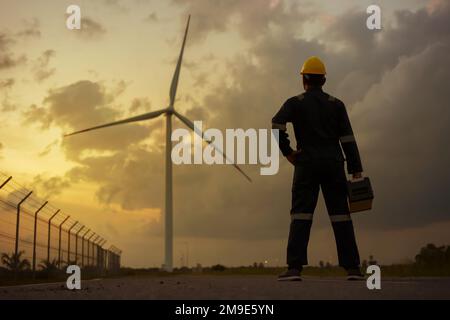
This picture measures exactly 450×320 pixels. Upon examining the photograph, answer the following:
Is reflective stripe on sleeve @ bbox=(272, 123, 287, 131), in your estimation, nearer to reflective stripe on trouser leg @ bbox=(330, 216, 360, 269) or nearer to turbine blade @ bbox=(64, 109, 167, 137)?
reflective stripe on trouser leg @ bbox=(330, 216, 360, 269)

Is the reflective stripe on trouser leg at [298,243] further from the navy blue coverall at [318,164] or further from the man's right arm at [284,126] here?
the man's right arm at [284,126]

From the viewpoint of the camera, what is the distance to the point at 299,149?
30.6 feet

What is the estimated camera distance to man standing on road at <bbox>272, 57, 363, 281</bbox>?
9055 millimetres

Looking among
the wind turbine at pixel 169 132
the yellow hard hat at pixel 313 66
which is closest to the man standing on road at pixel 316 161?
the yellow hard hat at pixel 313 66

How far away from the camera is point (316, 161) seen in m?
9.12

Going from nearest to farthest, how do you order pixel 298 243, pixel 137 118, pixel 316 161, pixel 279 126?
pixel 298 243 < pixel 316 161 < pixel 279 126 < pixel 137 118

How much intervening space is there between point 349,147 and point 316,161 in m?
0.62

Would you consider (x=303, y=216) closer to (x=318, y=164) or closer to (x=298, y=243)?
(x=298, y=243)

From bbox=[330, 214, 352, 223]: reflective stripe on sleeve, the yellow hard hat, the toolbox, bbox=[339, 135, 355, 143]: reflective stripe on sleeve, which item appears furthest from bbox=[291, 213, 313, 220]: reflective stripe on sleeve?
the yellow hard hat

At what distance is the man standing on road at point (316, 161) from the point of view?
905cm

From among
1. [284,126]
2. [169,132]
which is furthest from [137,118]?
[284,126]
